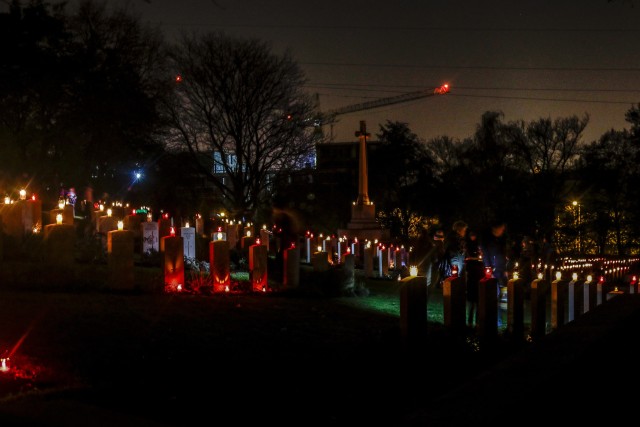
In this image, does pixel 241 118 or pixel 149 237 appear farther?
pixel 241 118

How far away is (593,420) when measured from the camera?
4.63 metres

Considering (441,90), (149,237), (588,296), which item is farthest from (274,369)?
(441,90)

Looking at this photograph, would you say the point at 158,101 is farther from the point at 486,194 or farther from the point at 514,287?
the point at 514,287

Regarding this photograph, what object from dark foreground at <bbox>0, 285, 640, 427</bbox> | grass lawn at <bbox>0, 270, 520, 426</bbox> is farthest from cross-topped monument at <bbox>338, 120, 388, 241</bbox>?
dark foreground at <bbox>0, 285, 640, 427</bbox>

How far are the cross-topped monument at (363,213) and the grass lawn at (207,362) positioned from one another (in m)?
24.2

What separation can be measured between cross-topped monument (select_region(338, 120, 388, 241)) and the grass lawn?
2417 centimetres

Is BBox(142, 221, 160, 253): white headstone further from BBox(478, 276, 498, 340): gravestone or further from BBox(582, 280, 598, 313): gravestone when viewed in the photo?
BBox(582, 280, 598, 313): gravestone

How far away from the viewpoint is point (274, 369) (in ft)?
21.2

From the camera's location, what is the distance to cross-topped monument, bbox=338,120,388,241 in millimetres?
34094

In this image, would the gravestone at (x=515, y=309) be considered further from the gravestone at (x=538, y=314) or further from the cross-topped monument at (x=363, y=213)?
the cross-topped monument at (x=363, y=213)

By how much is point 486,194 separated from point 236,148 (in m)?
15.2

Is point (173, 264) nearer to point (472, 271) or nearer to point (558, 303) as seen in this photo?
point (472, 271)

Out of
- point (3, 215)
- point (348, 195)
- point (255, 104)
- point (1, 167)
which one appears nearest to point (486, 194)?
point (348, 195)

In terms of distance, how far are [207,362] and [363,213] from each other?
29.6 m
